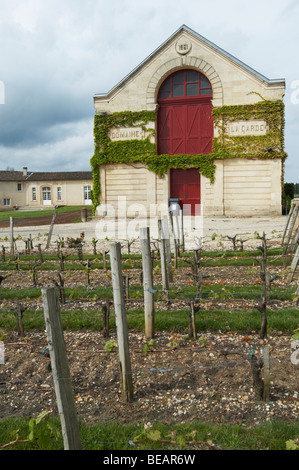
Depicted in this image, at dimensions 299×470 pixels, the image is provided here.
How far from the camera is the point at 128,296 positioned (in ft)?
21.5

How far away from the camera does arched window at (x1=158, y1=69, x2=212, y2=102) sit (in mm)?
22281

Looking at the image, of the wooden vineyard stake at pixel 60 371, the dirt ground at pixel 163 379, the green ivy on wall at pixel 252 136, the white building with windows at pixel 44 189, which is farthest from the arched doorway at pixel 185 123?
the white building with windows at pixel 44 189

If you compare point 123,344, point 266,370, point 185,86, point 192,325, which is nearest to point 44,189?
point 185,86

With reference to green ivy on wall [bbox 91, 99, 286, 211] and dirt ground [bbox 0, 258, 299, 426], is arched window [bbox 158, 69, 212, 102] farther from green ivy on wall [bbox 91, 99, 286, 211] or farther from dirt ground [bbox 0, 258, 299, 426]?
dirt ground [bbox 0, 258, 299, 426]

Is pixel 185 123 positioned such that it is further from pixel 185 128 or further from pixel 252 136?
pixel 252 136

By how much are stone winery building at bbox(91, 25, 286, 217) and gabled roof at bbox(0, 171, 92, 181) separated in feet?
87.2

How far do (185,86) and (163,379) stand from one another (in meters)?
21.2

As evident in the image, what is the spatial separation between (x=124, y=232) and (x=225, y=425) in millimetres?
13790

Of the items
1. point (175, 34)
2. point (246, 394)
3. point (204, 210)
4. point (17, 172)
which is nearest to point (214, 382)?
point (246, 394)

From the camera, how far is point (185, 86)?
890 inches

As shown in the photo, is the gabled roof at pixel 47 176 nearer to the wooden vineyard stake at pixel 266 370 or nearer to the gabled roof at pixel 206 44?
the gabled roof at pixel 206 44

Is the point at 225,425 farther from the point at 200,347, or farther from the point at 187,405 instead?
the point at 200,347

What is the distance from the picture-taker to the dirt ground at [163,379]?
11.8ft

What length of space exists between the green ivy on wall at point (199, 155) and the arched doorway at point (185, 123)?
606 millimetres
